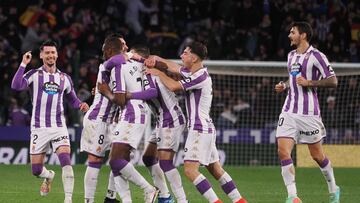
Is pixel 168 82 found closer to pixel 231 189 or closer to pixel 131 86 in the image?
pixel 131 86

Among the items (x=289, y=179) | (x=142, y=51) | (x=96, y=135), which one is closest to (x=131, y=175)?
(x=96, y=135)

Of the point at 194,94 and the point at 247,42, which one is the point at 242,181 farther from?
the point at 247,42

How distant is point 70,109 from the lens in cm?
2175

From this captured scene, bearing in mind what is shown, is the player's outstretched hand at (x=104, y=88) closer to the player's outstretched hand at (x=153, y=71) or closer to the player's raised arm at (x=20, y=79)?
the player's outstretched hand at (x=153, y=71)

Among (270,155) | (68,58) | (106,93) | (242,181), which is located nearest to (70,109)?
(68,58)

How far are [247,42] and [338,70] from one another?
5341mm

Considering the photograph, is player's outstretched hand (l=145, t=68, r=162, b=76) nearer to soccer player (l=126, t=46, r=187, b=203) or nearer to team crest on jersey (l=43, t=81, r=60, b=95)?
soccer player (l=126, t=46, r=187, b=203)

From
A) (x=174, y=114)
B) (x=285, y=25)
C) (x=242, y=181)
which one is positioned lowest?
(x=242, y=181)

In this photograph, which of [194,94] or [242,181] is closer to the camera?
[194,94]

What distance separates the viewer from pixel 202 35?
2562cm

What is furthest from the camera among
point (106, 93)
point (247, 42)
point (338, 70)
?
point (247, 42)

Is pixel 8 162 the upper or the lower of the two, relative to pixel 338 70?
lower

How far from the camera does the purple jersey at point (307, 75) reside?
518 inches

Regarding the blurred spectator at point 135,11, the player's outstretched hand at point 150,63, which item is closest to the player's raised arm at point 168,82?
the player's outstretched hand at point 150,63
